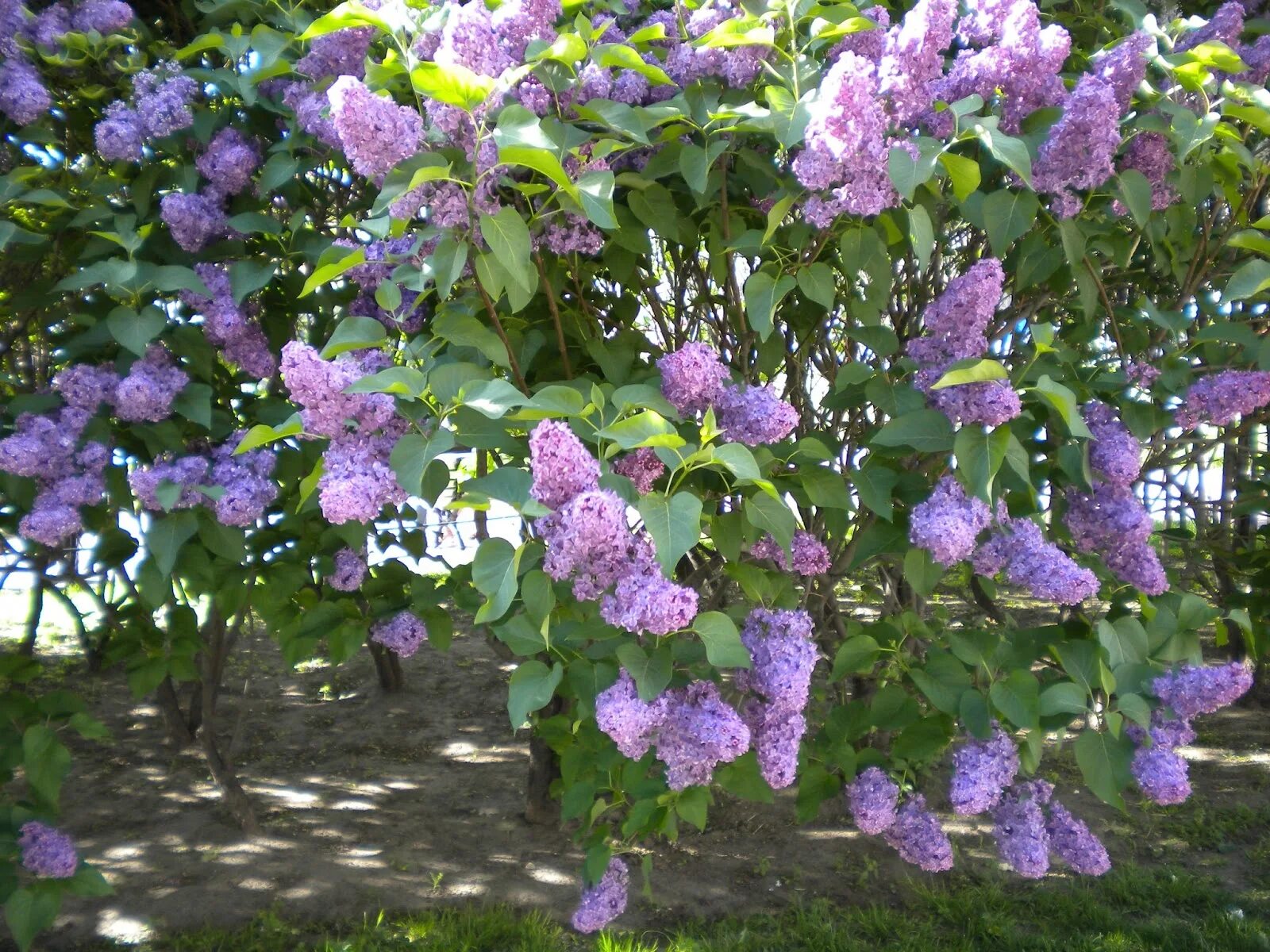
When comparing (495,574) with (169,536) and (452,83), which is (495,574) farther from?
(169,536)

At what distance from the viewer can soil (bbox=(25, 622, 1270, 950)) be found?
3.47 metres

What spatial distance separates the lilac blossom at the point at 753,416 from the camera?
2.08 metres

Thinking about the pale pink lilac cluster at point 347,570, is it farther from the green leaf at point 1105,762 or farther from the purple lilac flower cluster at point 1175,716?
the purple lilac flower cluster at point 1175,716

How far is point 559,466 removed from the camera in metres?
1.59

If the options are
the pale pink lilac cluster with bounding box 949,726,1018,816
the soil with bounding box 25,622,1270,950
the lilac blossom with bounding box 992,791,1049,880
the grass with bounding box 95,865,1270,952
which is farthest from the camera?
the soil with bounding box 25,622,1270,950

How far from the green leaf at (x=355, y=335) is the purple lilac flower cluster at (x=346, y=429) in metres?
0.03

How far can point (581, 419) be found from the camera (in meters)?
1.81

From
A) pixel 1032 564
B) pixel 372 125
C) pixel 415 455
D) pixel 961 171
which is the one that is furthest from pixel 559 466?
pixel 1032 564

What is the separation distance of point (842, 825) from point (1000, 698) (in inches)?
84.1

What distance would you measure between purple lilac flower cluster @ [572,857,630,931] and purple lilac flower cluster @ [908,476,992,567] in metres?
1.33

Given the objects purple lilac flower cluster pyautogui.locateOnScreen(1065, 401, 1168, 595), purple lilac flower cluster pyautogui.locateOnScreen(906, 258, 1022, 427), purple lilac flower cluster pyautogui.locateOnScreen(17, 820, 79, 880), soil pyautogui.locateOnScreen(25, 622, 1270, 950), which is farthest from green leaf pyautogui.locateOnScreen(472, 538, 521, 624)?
soil pyautogui.locateOnScreen(25, 622, 1270, 950)

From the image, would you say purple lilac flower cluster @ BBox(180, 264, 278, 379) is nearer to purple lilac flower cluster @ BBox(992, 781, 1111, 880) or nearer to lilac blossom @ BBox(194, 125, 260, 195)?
lilac blossom @ BBox(194, 125, 260, 195)

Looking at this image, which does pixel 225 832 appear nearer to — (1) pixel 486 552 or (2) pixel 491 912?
(2) pixel 491 912

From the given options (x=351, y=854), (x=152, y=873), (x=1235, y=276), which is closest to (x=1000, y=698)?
(x=1235, y=276)
